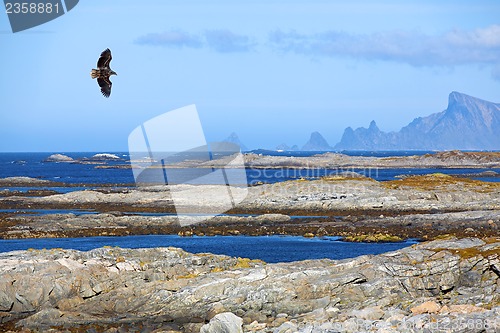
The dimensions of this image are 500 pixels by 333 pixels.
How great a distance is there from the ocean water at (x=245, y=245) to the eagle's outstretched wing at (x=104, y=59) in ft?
80.0

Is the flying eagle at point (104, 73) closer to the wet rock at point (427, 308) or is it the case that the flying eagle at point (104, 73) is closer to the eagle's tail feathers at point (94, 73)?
the eagle's tail feathers at point (94, 73)

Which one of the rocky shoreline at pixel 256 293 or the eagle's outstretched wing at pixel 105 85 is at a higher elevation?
the eagle's outstretched wing at pixel 105 85

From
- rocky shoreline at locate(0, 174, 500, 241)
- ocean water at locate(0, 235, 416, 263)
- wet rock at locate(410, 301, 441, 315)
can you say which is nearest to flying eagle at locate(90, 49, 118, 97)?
wet rock at locate(410, 301, 441, 315)

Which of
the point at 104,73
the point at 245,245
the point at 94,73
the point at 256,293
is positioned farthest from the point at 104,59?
the point at 245,245

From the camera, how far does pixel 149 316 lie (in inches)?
945

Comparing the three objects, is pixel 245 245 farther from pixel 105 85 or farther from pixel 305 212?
pixel 105 85

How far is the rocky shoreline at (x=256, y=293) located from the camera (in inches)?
840

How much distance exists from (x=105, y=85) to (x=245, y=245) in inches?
1203

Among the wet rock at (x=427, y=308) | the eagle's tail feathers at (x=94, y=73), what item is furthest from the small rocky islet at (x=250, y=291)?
the eagle's tail feathers at (x=94, y=73)

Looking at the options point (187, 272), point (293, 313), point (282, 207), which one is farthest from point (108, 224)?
point (293, 313)

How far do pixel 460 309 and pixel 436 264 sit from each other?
445cm

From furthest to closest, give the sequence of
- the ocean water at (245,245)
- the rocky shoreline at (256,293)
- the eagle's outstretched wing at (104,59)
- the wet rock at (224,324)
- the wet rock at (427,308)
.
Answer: the ocean water at (245,245), the rocky shoreline at (256,293), the wet rock at (427,308), the wet rock at (224,324), the eagle's outstretched wing at (104,59)

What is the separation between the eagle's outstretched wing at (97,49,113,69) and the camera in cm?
1638

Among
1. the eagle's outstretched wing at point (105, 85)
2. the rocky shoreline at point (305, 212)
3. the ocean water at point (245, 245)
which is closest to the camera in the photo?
the eagle's outstretched wing at point (105, 85)
